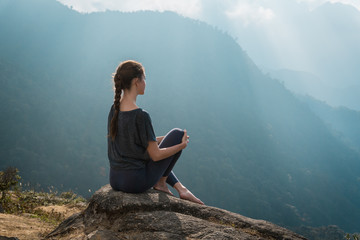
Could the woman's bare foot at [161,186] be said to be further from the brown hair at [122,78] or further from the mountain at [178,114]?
the mountain at [178,114]

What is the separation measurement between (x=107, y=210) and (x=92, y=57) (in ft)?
510

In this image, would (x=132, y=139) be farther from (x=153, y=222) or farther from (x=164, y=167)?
(x=153, y=222)

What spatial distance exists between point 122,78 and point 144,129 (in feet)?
2.11

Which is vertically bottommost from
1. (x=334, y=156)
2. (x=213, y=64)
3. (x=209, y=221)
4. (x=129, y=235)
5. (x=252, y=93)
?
(x=129, y=235)

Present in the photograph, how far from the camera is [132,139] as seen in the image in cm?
318

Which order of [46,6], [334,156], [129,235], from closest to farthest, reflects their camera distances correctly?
[129,235] → [334,156] → [46,6]

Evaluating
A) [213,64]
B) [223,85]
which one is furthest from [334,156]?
[213,64]

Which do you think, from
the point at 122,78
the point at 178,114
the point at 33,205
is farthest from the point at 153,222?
the point at 178,114

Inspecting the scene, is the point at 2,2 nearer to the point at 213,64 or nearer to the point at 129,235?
the point at 213,64

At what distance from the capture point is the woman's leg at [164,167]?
342 cm

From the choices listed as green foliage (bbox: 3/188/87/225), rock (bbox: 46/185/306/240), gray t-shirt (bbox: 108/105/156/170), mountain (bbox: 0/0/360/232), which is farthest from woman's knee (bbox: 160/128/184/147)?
mountain (bbox: 0/0/360/232)

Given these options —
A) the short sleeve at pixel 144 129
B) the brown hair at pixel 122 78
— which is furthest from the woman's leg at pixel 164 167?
the brown hair at pixel 122 78

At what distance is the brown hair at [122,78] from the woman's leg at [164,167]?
62 centimetres

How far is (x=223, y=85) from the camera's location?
16425cm
